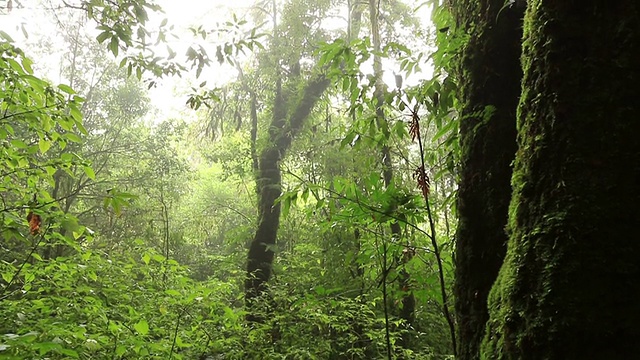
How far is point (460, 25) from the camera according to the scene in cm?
171

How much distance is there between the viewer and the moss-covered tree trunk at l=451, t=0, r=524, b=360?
1349 millimetres

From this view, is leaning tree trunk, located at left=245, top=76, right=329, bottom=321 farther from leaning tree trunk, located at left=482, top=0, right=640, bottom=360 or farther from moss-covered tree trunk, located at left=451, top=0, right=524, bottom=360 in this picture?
leaning tree trunk, located at left=482, top=0, right=640, bottom=360

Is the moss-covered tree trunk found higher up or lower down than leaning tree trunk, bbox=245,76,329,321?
lower down

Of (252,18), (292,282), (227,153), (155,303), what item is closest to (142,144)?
(227,153)

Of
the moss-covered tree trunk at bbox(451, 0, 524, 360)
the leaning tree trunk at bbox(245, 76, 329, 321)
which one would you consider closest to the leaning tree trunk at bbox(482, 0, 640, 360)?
the moss-covered tree trunk at bbox(451, 0, 524, 360)

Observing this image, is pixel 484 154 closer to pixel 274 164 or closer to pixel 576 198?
pixel 576 198

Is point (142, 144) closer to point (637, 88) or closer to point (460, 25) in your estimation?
point (460, 25)

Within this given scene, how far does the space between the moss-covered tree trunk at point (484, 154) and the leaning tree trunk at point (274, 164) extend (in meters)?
7.05

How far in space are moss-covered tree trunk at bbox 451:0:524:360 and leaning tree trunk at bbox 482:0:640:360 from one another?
0.28m

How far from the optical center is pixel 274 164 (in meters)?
8.99

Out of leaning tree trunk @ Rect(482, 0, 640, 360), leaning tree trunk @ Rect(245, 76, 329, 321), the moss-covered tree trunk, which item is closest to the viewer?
leaning tree trunk @ Rect(482, 0, 640, 360)

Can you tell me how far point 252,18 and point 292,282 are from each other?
6.91 metres

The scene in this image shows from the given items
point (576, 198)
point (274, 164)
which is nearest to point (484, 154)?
point (576, 198)

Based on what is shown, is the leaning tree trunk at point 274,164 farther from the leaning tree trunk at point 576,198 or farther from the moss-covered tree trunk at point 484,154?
the leaning tree trunk at point 576,198
